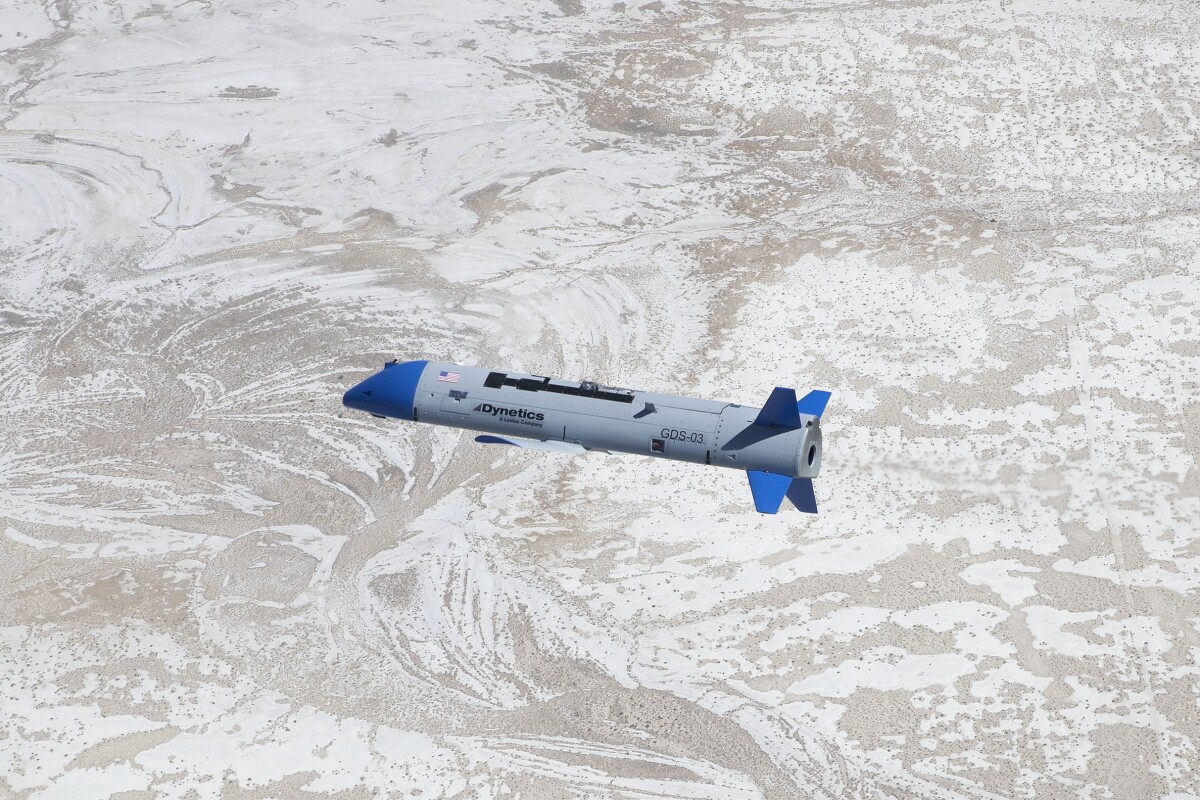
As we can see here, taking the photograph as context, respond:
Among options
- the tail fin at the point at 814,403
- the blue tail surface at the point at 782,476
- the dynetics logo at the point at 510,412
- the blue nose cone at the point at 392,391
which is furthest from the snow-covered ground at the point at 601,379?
the tail fin at the point at 814,403

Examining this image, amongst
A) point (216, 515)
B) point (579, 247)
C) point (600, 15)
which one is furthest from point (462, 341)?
point (600, 15)

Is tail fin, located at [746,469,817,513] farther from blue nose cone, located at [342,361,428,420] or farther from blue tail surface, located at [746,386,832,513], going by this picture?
blue nose cone, located at [342,361,428,420]

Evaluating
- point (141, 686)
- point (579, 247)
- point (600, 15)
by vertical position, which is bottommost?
point (141, 686)

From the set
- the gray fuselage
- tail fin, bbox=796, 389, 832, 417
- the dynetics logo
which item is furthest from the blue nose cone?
tail fin, bbox=796, 389, 832, 417

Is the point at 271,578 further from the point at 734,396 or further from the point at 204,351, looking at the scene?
the point at 734,396

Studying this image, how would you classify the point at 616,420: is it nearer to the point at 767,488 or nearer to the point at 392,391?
the point at 767,488
